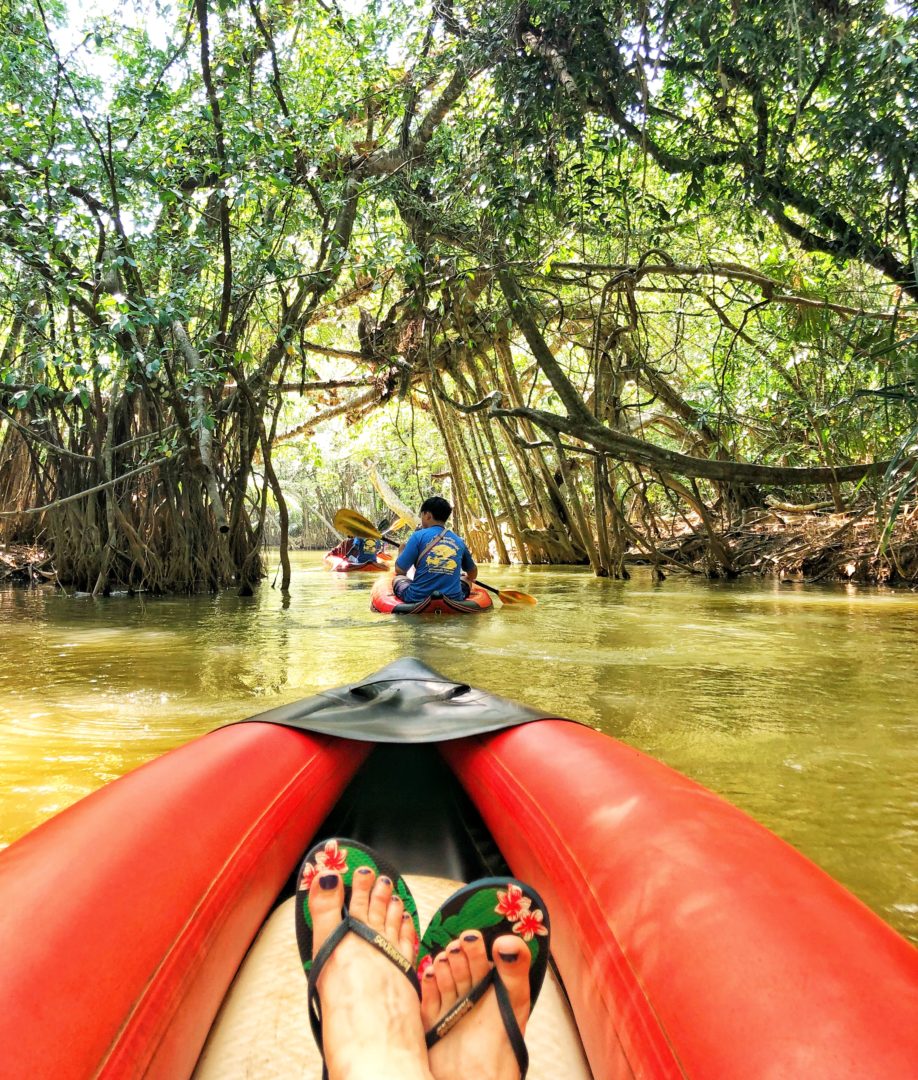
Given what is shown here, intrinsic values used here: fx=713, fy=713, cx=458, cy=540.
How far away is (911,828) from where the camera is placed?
1536 millimetres

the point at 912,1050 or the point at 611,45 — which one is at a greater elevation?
the point at 611,45

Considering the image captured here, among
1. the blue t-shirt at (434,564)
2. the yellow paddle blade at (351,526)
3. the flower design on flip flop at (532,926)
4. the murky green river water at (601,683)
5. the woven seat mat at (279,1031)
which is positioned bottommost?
the woven seat mat at (279,1031)

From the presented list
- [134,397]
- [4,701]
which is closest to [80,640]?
[4,701]

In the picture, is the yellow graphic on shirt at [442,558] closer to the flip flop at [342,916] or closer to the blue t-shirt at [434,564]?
the blue t-shirt at [434,564]

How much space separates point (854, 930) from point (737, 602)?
562 cm

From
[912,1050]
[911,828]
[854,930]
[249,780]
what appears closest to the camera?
[912,1050]

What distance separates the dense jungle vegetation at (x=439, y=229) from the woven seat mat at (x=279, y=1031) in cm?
182

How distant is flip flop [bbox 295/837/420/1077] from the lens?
2.75 feet

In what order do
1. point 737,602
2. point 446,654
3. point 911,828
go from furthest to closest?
point 737,602, point 446,654, point 911,828

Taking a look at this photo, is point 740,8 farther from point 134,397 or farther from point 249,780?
point 134,397

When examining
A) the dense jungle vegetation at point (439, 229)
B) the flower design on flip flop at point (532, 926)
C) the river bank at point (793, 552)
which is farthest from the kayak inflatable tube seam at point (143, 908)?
the river bank at point (793, 552)

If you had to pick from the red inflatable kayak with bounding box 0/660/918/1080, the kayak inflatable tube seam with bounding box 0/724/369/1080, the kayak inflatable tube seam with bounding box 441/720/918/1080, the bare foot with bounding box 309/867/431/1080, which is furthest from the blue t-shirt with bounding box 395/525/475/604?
the bare foot with bounding box 309/867/431/1080

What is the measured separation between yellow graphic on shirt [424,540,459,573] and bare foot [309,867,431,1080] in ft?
15.0

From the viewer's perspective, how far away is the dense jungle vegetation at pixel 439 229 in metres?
3.45
